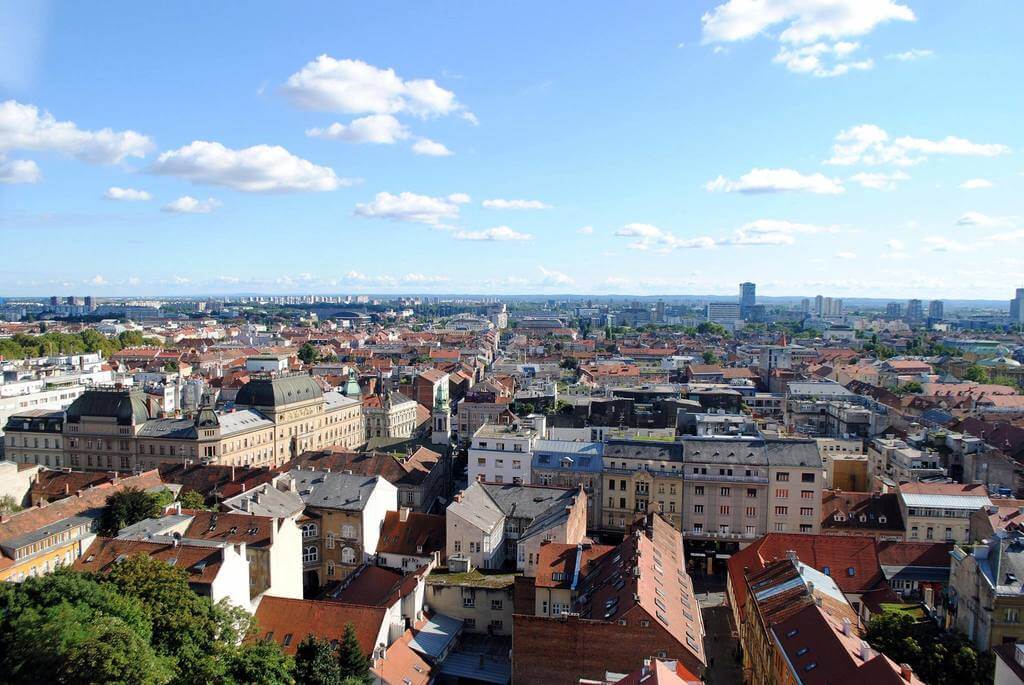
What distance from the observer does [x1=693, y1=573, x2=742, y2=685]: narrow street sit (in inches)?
1804

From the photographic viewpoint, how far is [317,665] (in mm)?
35094

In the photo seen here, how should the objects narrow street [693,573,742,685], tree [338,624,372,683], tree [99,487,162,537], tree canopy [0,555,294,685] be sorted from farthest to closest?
tree [99,487,162,537]
narrow street [693,573,742,685]
tree [338,624,372,683]
tree canopy [0,555,294,685]

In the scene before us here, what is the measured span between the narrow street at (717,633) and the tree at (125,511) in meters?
37.7

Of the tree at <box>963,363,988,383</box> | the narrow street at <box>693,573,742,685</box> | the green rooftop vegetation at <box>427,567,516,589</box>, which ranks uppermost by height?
the tree at <box>963,363,988,383</box>

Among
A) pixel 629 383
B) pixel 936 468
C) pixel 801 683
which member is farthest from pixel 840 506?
pixel 629 383

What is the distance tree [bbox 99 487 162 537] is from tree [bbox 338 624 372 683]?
22111mm

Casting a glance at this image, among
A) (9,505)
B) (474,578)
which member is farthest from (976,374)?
(9,505)

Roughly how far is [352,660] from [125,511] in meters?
24.2

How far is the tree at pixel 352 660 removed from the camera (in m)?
36.4

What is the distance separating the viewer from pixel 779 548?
5106 cm

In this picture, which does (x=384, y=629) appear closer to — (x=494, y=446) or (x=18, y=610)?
(x=18, y=610)

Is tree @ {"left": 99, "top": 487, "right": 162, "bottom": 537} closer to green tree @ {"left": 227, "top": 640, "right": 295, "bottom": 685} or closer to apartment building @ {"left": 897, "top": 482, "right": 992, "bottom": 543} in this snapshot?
green tree @ {"left": 227, "top": 640, "right": 295, "bottom": 685}

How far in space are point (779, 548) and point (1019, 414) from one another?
7311 cm

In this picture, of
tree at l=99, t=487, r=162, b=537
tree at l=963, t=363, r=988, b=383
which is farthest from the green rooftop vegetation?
tree at l=963, t=363, r=988, b=383
